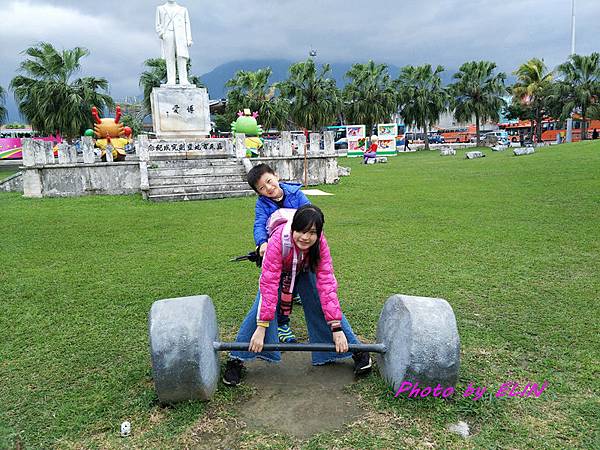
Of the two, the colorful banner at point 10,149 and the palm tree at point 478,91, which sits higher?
the palm tree at point 478,91

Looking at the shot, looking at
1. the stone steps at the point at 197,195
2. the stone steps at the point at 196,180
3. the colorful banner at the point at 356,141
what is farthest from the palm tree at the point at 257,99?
the stone steps at the point at 197,195

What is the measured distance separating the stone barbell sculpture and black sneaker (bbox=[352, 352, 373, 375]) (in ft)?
0.95

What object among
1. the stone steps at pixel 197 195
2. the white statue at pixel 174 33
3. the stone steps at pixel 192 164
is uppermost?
the white statue at pixel 174 33

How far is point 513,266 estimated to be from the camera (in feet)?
18.7

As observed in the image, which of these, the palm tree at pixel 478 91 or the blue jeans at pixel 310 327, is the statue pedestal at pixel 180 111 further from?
the palm tree at pixel 478 91

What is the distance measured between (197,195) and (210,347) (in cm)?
1045

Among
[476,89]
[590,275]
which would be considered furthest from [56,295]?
[476,89]

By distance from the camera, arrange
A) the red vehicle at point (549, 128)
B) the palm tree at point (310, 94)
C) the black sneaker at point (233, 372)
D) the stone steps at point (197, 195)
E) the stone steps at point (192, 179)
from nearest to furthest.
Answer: the black sneaker at point (233, 372), the stone steps at point (197, 195), the stone steps at point (192, 179), the palm tree at point (310, 94), the red vehicle at point (549, 128)

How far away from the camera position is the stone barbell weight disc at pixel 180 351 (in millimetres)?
2768

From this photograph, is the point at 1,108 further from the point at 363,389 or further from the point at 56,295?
the point at 363,389

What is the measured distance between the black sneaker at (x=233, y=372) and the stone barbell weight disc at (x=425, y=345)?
1019mm

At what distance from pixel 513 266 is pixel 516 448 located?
356 centimetres

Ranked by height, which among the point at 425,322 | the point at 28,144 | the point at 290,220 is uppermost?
the point at 28,144

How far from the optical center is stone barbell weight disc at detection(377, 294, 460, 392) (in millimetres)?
2791
